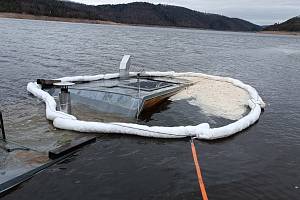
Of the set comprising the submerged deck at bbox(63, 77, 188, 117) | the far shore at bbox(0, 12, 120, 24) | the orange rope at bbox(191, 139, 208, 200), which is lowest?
the orange rope at bbox(191, 139, 208, 200)

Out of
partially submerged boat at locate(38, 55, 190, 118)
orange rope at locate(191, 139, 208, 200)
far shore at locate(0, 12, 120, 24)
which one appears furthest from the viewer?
far shore at locate(0, 12, 120, 24)

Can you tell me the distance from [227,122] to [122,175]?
23.5 ft

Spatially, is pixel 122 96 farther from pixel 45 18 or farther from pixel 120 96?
pixel 45 18

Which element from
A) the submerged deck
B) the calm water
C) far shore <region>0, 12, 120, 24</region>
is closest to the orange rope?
the calm water

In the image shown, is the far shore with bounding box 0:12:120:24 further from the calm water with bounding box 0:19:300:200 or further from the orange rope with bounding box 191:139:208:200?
the orange rope with bounding box 191:139:208:200

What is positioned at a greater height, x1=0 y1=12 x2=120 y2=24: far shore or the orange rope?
x1=0 y1=12 x2=120 y2=24: far shore

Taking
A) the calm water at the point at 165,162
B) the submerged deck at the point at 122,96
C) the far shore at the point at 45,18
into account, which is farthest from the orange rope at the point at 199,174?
the far shore at the point at 45,18

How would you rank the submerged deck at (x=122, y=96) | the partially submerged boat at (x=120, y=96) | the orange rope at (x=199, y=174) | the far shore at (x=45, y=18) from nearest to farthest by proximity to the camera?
the orange rope at (x=199, y=174)
the partially submerged boat at (x=120, y=96)
the submerged deck at (x=122, y=96)
the far shore at (x=45, y=18)

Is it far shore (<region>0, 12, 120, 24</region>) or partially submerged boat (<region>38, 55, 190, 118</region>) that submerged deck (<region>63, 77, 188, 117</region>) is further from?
far shore (<region>0, 12, 120, 24</region>)

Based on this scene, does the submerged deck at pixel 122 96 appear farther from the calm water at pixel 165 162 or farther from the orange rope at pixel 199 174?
the orange rope at pixel 199 174

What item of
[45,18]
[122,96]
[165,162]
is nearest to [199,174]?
[165,162]

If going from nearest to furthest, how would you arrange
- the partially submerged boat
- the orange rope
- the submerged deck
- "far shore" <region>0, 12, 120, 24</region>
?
the orange rope < the partially submerged boat < the submerged deck < "far shore" <region>0, 12, 120, 24</region>

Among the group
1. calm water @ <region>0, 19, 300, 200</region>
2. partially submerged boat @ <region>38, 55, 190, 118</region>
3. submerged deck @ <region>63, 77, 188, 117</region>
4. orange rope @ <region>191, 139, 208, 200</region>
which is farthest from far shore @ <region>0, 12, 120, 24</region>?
orange rope @ <region>191, 139, 208, 200</region>

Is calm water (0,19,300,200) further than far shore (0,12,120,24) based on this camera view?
No
